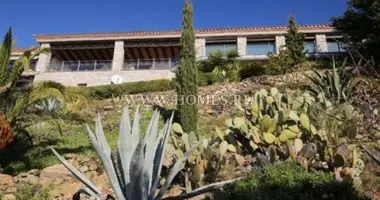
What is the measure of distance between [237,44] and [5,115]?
18510 millimetres

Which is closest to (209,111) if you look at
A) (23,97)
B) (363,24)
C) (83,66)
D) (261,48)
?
(23,97)

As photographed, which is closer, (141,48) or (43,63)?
(43,63)

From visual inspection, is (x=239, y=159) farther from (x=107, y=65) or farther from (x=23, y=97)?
(x=107, y=65)

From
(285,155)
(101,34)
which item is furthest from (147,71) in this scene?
(285,155)

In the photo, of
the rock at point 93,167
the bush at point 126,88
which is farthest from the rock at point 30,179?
the bush at point 126,88

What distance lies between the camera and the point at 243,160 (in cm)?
A: 605

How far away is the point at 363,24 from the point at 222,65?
746cm

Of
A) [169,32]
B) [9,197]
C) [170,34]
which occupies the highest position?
[169,32]

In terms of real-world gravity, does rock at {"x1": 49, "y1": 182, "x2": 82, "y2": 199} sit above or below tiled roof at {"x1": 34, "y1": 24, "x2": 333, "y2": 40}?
below

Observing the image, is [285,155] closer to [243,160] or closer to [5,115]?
[243,160]

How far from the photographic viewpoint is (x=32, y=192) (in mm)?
6668

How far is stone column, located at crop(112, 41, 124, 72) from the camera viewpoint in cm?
2402

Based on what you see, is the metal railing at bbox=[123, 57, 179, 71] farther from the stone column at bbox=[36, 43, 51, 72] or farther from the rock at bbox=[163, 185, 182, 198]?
the rock at bbox=[163, 185, 182, 198]

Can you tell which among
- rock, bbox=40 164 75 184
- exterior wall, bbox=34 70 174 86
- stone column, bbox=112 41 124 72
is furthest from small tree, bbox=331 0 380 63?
stone column, bbox=112 41 124 72
